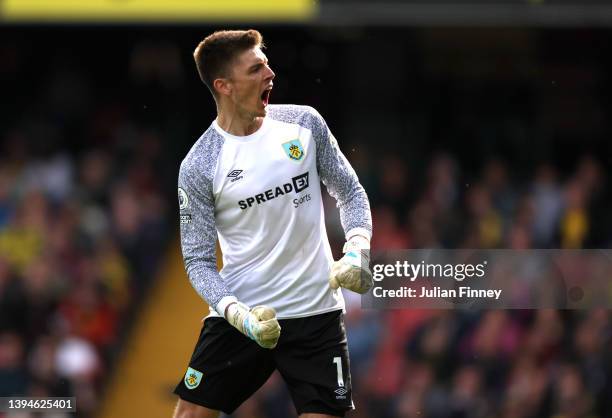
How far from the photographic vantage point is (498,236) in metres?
9.49

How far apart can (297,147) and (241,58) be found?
1.30 feet

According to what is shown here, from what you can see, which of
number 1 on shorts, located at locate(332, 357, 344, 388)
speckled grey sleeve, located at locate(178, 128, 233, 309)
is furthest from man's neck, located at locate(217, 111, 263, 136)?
number 1 on shorts, located at locate(332, 357, 344, 388)

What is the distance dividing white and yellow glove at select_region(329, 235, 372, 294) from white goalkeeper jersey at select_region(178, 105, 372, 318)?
7.0 inches

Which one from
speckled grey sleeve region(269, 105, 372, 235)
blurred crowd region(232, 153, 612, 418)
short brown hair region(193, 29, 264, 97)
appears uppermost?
short brown hair region(193, 29, 264, 97)

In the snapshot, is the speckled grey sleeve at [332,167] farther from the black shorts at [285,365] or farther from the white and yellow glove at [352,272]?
the black shorts at [285,365]

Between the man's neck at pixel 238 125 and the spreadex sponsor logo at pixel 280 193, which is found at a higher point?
the man's neck at pixel 238 125

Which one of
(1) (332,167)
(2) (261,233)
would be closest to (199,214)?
(2) (261,233)

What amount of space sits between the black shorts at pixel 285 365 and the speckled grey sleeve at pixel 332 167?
399 mm

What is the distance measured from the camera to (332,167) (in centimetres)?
476

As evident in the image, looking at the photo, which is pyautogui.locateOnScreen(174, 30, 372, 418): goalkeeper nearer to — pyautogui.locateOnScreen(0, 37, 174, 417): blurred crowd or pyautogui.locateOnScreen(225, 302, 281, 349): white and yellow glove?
pyautogui.locateOnScreen(225, 302, 281, 349): white and yellow glove

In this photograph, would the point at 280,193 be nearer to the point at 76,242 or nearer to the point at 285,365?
the point at 285,365

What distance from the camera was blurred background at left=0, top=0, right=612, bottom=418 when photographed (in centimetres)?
910

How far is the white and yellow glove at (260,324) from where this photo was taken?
4312 millimetres

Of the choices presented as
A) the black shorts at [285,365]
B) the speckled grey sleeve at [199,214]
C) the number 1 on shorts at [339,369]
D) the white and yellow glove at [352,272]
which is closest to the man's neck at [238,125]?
the speckled grey sleeve at [199,214]
